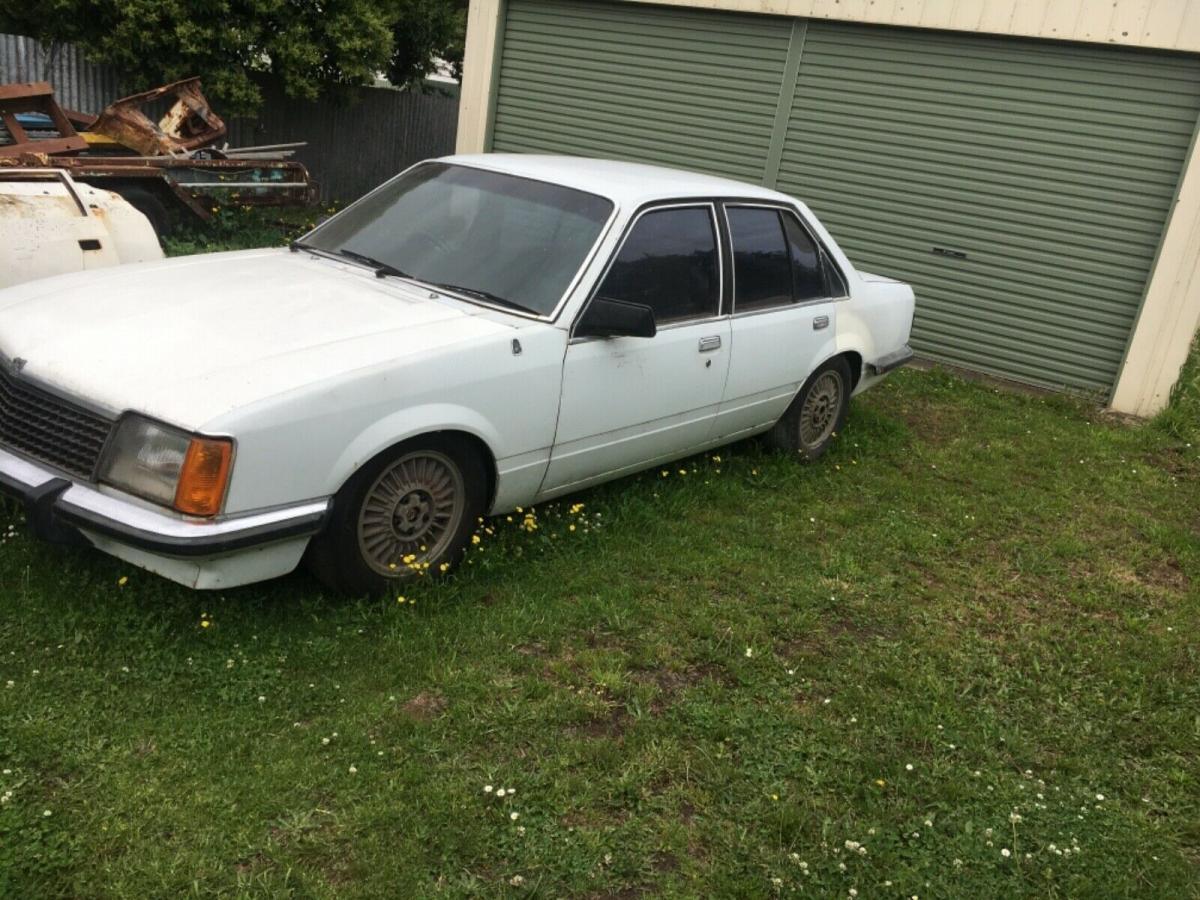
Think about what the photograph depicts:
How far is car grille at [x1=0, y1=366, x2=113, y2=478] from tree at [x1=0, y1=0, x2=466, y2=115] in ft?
33.2

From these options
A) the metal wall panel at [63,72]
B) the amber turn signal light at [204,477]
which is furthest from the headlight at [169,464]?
the metal wall panel at [63,72]

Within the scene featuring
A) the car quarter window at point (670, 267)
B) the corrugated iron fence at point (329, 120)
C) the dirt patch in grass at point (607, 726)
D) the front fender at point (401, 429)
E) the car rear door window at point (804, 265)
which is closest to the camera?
the dirt patch in grass at point (607, 726)

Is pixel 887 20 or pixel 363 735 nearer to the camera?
pixel 363 735

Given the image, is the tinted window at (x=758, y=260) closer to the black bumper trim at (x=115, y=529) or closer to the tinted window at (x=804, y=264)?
the tinted window at (x=804, y=264)

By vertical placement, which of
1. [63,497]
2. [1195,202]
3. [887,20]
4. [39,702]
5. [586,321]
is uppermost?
[887,20]

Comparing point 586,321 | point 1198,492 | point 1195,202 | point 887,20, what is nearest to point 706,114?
point 887,20

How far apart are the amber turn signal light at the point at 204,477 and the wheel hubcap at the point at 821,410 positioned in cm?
358

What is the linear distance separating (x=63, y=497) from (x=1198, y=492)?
254 inches

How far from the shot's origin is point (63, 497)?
10.8ft

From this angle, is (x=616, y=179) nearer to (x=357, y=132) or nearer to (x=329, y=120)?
(x=329, y=120)

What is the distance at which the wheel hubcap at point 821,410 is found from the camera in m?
6.00

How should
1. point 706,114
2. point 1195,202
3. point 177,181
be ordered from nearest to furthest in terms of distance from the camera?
point 1195,202, point 177,181, point 706,114

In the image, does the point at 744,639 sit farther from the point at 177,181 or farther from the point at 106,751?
the point at 177,181

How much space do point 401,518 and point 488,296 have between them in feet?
3.35
